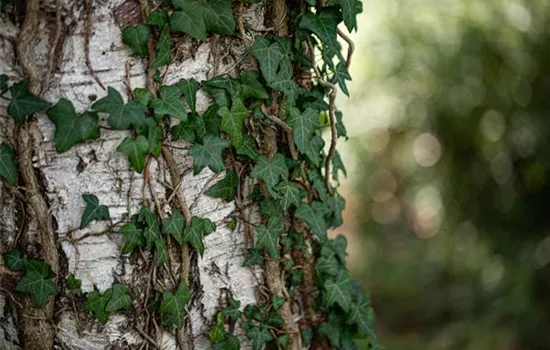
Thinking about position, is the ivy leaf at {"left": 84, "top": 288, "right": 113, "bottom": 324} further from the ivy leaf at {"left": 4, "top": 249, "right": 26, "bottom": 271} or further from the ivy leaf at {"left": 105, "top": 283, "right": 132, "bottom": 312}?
the ivy leaf at {"left": 4, "top": 249, "right": 26, "bottom": 271}

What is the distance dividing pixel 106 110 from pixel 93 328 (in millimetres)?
482

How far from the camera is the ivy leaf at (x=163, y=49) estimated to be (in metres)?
1.34

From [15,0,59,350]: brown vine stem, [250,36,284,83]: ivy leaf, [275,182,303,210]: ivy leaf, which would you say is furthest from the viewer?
[275,182,303,210]: ivy leaf

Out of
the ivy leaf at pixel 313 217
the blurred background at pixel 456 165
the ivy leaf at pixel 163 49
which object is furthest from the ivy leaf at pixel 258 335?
the blurred background at pixel 456 165

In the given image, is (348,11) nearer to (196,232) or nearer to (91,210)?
(196,232)

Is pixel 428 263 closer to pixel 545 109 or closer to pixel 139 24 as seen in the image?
pixel 545 109

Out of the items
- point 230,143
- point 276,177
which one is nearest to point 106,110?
point 230,143

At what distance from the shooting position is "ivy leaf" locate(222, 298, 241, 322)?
1.55m

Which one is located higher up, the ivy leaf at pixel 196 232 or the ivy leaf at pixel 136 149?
the ivy leaf at pixel 136 149

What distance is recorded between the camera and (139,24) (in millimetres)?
1333

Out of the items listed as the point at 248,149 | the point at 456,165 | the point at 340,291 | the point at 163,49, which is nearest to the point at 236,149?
the point at 248,149

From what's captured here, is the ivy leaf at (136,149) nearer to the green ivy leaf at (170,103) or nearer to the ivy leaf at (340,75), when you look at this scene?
the green ivy leaf at (170,103)

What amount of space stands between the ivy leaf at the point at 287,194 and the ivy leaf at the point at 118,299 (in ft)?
1.27

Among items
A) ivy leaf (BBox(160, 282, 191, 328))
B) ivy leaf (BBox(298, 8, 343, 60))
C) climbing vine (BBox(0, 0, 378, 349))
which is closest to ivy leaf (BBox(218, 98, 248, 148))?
climbing vine (BBox(0, 0, 378, 349))
